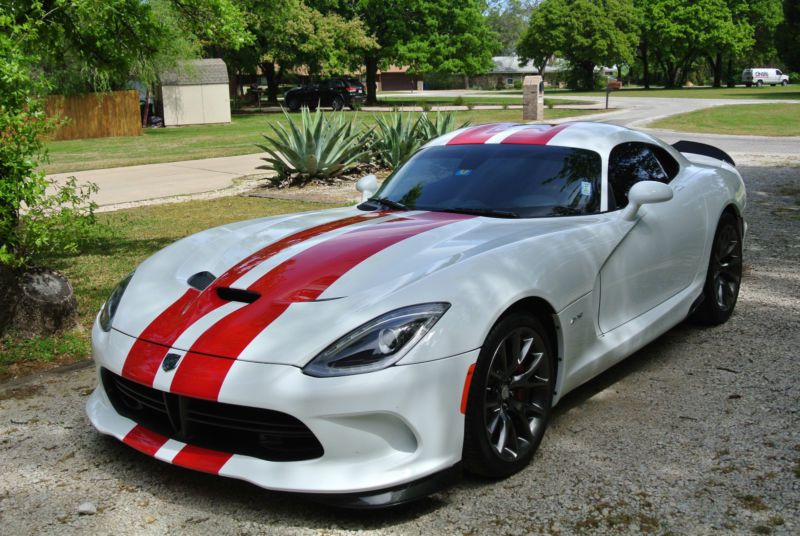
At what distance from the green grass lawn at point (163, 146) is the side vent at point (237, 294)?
13.1 meters

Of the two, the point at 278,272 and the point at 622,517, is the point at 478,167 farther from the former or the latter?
the point at 622,517

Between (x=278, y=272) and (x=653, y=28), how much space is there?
77672mm

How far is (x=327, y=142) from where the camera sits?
13.5 metres

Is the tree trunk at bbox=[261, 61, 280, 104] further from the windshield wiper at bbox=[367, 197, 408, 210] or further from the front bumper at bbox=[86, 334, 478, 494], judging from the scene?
the front bumper at bbox=[86, 334, 478, 494]

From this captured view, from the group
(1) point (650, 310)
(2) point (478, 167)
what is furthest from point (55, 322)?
(1) point (650, 310)

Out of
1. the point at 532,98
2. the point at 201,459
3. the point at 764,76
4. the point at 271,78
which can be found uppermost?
the point at 764,76

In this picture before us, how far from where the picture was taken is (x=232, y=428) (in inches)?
121

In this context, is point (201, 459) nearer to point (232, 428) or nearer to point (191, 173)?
point (232, 428)

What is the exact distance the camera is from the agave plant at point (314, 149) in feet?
43.7

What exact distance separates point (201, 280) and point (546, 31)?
7399 cm

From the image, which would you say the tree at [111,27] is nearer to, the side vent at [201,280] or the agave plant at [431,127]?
the side vent at [201,280]

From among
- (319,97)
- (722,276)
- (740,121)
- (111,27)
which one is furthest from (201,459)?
(319,97)

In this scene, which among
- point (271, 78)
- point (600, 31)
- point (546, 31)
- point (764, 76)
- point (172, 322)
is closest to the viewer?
point (172, 322)

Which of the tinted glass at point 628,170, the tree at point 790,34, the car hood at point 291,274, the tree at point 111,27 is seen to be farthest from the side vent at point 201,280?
the tree at point 790,34
